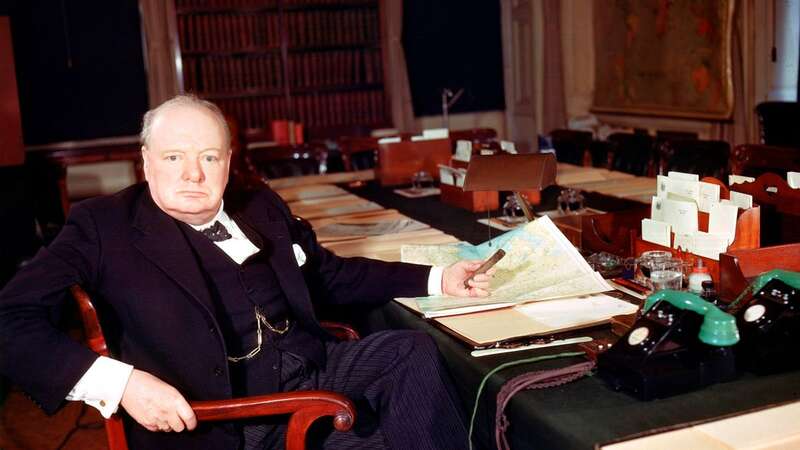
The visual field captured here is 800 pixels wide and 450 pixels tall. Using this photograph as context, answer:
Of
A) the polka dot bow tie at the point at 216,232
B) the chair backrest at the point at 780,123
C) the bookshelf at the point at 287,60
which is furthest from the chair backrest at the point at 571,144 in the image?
the polka dot bow tie at the point at 216,232

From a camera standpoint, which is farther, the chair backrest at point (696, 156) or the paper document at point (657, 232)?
the chair backrest at point (696, 156)

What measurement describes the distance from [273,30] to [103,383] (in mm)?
5877

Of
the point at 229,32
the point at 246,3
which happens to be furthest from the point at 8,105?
the point at 246,3

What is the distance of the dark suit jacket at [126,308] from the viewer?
1587 millimetres

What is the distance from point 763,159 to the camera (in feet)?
11.6

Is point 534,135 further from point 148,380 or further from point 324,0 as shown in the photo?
point 148,380

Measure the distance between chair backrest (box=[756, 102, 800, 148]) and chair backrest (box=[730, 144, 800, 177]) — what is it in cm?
134

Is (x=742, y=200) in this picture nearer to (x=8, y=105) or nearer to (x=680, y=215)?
(x=680, y=215)

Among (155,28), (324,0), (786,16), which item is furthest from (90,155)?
(786,16)

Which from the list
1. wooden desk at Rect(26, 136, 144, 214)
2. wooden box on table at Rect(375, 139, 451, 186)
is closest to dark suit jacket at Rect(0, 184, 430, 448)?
wooden box on table at Rect(375, 139, 451, 186)

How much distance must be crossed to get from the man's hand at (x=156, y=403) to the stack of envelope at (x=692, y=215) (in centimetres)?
114

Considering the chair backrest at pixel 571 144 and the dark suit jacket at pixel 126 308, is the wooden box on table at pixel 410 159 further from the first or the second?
the dark suit jacket at pixel 126 308

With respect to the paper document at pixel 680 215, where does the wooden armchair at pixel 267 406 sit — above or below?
below

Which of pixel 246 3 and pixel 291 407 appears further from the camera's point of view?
pixel 246 3
